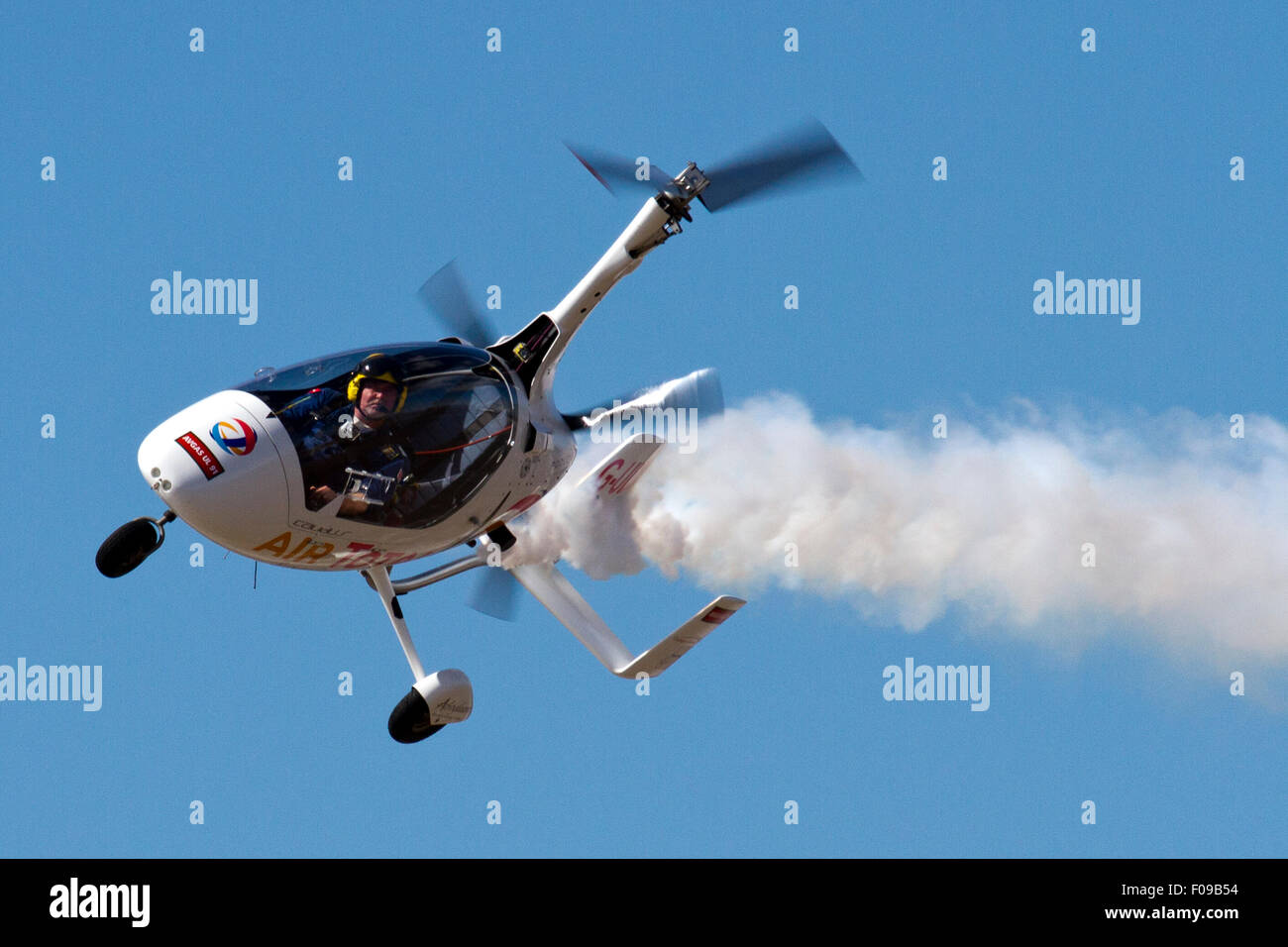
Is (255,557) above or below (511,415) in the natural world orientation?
below

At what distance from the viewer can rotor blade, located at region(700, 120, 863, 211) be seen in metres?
23.4

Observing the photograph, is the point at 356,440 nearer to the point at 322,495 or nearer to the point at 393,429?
the point at 393,429

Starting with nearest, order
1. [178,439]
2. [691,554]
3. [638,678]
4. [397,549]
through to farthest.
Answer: [178,439] < [397,549] < [638,678] < [691,554]

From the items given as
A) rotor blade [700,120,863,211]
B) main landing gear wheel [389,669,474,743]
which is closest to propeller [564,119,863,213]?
rotor blade [700,120,863,211]

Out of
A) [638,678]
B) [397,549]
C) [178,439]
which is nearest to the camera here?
[178,439]

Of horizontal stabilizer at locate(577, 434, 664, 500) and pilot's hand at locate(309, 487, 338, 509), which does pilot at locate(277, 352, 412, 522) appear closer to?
pilot's hand at locate(309, 487, 338, 509)

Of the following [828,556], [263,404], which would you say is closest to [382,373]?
[263,404]

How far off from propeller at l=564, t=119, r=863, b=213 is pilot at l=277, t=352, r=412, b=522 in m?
4.08

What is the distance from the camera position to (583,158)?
2398cm

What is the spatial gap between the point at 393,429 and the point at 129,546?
10.4 ft

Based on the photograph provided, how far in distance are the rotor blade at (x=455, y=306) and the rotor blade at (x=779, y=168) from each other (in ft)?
10.8

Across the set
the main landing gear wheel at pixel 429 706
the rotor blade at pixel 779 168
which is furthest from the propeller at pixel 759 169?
the main landing gear wheel at pixel 429 706

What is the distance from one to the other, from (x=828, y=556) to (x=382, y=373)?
9393 mm

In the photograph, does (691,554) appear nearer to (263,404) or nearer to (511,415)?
(511,415)
